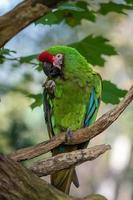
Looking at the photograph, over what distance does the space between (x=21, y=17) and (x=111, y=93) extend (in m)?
0.34

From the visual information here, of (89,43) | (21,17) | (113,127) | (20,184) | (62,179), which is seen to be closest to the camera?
(20,184)

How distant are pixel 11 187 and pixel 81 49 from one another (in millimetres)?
546

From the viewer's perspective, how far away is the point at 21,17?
1.19 m

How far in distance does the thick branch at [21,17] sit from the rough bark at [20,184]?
328mm

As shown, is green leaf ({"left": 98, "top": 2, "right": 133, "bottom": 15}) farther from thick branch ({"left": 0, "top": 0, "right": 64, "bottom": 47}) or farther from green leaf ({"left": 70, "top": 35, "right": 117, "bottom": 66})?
thick branch ({"left": 0, "top": 0, "right": 64, "bottom": 47})

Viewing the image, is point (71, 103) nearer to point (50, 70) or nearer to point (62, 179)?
point (50, 70)

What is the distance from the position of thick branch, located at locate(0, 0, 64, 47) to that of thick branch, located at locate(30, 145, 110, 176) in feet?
1.03

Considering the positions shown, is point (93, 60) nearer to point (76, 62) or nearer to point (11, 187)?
point (76, 62)

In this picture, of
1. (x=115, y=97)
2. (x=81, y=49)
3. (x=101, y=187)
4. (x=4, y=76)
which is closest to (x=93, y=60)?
(x=81, y=49)

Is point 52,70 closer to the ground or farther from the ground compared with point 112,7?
closer to the ground

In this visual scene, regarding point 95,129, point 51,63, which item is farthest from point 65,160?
point 51,63

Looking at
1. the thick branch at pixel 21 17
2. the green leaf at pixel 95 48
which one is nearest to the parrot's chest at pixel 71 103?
the green leaf at pixel 95 48

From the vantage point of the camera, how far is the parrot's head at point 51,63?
4.33 feet

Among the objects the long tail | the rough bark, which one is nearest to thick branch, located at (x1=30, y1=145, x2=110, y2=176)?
the rough bark
